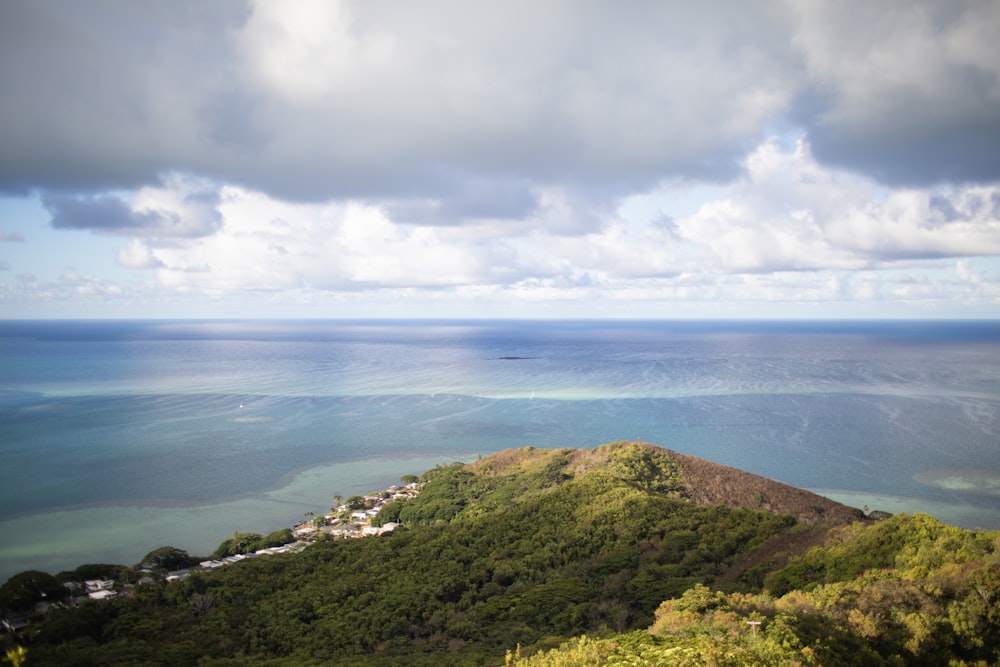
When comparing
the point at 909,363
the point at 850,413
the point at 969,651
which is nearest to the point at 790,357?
the point at 909,363

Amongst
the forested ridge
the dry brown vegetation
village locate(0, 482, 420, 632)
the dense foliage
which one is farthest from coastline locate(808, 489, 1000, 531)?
village locate(0, 482, 420, 632)

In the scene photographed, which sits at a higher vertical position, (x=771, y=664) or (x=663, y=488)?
(x=771, y=664)

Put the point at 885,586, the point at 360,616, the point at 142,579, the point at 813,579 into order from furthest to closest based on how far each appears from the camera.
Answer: the point at 142,579, the point at 360,616, the point at 813,579, the point at 885,586

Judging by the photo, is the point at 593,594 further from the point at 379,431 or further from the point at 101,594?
the point at 379,431

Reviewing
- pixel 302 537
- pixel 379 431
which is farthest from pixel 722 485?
pixel 379 431

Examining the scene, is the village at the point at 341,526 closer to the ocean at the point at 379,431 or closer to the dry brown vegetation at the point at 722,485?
the ocean at the point at 379,431

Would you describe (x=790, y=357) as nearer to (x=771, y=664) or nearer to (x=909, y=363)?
(x=909, y=363)
